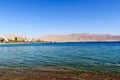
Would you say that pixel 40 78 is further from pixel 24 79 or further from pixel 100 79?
pixel 100 79

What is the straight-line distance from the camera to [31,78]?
76.2ft

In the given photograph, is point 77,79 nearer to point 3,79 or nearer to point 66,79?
point 66,79

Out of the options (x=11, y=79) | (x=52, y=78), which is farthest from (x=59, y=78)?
(x=11, y=79)

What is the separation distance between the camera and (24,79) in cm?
2273

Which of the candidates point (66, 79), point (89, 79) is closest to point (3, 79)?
point (66, 79)

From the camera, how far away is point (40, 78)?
75.7 feet

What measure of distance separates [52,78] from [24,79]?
289 centimetres

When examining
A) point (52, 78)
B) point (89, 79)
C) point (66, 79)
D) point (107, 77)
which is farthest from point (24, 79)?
point (107, 77)

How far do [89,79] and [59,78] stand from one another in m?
3.10

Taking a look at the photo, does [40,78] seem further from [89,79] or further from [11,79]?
[89,79]

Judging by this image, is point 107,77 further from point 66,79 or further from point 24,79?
point 24,79

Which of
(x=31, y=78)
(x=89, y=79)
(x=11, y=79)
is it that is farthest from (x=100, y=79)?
(x=11, y=79)

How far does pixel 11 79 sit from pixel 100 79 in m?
9.17

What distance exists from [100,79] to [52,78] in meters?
4.93
